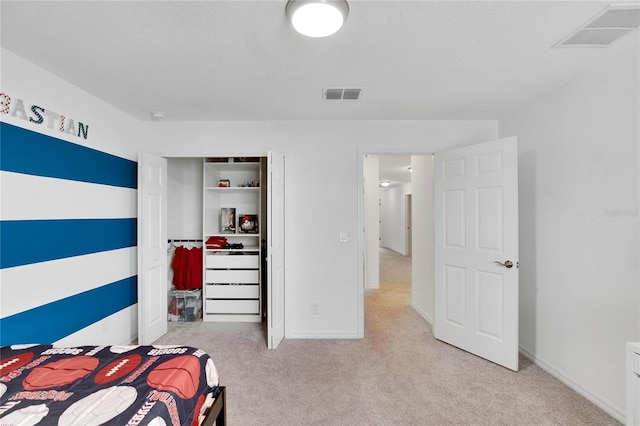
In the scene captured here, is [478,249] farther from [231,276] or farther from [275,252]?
[231,276]

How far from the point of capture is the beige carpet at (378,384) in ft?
6.61

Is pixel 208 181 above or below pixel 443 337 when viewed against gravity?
above

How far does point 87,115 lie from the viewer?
261 cm

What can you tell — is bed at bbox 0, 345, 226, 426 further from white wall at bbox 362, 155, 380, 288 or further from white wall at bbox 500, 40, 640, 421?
white wall at bbox 362, 155, 380, 288

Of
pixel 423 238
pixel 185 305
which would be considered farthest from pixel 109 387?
pixel 423 238

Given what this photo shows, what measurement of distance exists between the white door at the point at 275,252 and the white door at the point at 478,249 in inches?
67.9

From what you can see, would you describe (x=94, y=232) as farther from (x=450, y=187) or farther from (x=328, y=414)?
(x=450, y=187)

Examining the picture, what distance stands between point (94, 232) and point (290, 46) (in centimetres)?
235

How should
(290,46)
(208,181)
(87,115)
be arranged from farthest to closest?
(208,181)
(87,115)
(290,46)

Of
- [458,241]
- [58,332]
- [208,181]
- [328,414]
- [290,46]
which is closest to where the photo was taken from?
[290,46]

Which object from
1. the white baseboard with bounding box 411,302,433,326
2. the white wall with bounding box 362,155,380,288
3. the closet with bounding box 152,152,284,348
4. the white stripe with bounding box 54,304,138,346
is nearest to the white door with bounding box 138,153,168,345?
the closet with bounding box 152,152,284,348

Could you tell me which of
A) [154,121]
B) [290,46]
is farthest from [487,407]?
[154,121]

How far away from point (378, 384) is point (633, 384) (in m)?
1.55

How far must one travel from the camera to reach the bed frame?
1512 mm
